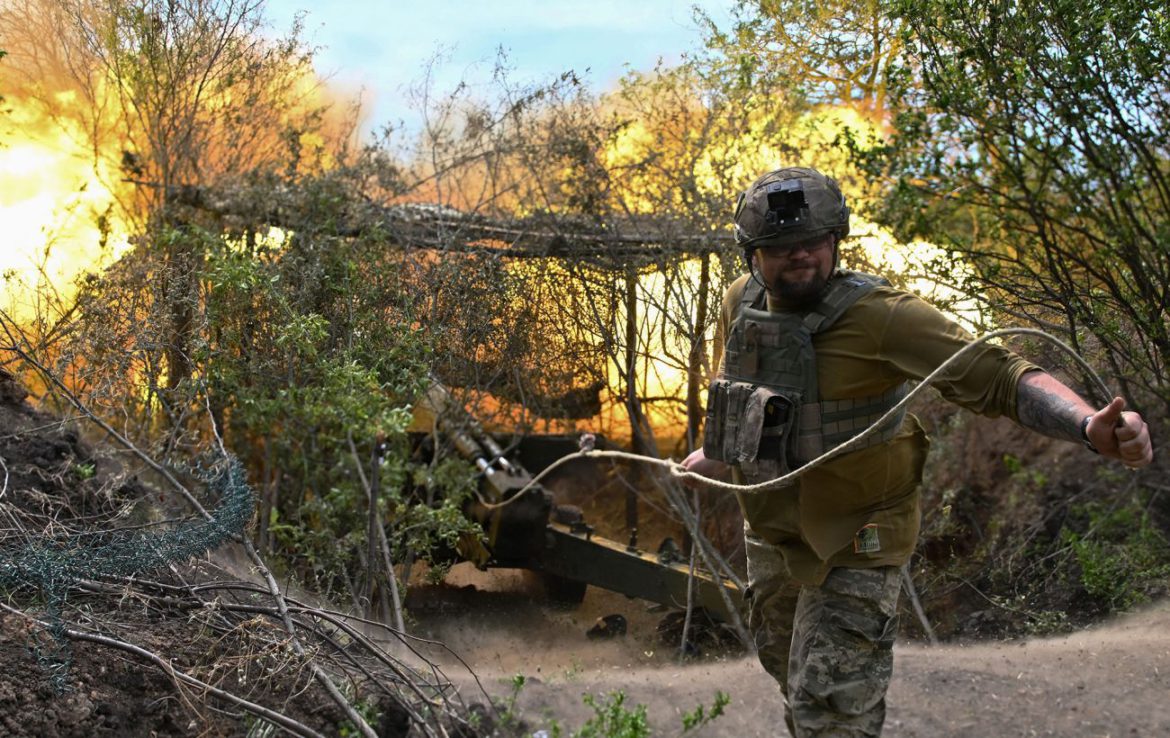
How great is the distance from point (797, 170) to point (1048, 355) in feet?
12.2

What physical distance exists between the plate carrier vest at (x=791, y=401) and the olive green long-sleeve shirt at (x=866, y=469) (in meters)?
0.04

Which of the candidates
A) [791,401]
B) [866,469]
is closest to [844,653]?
[866,469]

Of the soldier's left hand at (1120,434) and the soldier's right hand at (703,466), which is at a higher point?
the soldier's left hand at (1120,434)

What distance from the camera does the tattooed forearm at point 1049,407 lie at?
3057mm

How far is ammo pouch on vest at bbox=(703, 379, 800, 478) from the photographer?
3789mm

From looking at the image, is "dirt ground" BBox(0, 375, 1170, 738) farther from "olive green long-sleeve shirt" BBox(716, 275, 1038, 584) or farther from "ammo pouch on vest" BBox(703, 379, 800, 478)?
"ammo pouch on vest" BBox(703, 379, 800, 478)

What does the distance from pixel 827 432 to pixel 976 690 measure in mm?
2345

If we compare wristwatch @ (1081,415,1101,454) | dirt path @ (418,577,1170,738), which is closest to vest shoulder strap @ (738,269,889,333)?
wristwatch @ (1081,415,1101,454)

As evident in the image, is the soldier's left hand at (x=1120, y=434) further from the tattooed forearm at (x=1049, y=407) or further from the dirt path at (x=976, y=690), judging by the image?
the dirt path at (x=976, y=690)

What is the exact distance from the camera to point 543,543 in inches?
332

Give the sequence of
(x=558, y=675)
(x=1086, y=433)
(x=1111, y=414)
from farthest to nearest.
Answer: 1. (x=558, y=675)
2. (x=1086, y=433)
3. (x=1111, y=414)

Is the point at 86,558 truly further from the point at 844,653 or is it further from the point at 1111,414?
the point at 1111,414

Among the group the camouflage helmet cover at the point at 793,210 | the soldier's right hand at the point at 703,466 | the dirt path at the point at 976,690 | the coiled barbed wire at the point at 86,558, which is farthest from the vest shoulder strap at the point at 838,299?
the coiled barbed wire at the point at 86,558

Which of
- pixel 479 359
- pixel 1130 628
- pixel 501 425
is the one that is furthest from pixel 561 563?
pixel 1130 628
